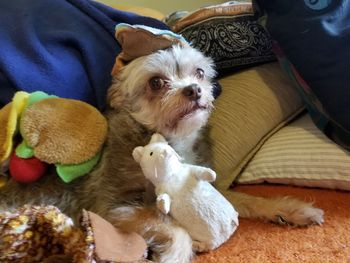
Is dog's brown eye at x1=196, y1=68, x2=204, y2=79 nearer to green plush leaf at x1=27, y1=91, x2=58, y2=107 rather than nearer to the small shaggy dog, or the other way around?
the small shaggy dog

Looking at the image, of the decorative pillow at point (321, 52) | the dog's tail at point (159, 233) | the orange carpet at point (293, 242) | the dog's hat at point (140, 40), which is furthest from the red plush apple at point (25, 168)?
the decorative pillow at point (321, 52)

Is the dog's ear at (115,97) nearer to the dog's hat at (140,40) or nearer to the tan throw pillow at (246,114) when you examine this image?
the dog's hat at (140,40)

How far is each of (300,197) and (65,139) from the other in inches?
25.2

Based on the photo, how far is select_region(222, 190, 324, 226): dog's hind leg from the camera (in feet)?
3.58

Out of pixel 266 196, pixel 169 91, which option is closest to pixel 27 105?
pixel 169 91

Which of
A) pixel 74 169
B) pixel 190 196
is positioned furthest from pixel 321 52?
pixel 74 169

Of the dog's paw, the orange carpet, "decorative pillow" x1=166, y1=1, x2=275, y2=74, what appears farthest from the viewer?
"decorative pillow" x1=166, y1=1, x2=275, y2=74

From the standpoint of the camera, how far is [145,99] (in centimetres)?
124

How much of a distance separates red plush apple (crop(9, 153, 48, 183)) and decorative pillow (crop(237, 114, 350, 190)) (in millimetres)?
577

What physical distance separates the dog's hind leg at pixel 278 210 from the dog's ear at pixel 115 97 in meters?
0.41

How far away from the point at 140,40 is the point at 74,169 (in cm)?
38

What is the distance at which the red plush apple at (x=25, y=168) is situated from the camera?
1.11 metres

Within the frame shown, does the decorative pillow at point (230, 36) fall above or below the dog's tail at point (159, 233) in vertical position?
above

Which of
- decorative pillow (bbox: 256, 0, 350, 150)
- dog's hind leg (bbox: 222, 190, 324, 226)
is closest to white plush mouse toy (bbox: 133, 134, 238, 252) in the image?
dog's hind leg (bbox: 222, 190, 324, 226)
